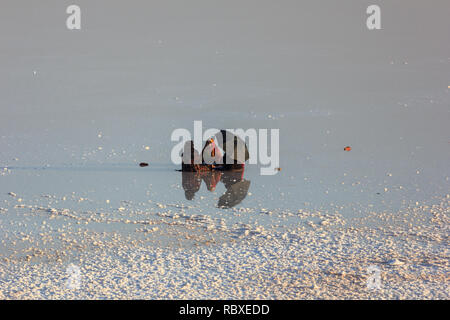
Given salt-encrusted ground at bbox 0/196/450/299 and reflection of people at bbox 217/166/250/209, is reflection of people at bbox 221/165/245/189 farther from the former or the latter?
salt-encrusted ground at bbox 0/196/450/299

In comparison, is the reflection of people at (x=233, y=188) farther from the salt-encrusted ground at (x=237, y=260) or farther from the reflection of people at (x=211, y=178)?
the salt-encrusted ground at (x=237, y=260)

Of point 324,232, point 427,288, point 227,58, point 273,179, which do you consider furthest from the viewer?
point 227,58

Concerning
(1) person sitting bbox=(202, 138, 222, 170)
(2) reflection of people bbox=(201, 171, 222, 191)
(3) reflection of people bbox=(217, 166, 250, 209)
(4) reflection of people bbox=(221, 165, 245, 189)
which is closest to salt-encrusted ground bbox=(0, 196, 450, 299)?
(3) reflection of people bbox=(217, 166, 250, 209)

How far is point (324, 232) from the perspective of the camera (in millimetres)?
4434

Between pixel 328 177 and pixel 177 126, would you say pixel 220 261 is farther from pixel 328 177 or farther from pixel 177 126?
pixel 177 126

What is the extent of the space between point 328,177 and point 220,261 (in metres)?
1.78

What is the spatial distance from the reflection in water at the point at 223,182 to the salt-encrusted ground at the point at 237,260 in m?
0.41

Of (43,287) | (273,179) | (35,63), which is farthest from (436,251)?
(35,63)

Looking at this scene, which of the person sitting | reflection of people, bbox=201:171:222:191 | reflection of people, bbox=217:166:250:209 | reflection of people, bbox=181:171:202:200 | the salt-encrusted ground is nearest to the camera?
the salt-encrusted ground

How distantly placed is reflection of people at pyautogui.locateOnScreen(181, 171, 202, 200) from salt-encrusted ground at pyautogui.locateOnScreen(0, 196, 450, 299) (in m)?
0.46

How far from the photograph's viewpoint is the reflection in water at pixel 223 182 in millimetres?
5055

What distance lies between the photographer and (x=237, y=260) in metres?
4.05

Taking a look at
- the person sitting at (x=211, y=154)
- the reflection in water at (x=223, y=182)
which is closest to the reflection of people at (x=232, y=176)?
the reflection in water at (x=223, y=182)

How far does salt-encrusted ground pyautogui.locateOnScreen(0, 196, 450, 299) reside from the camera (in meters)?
3.68
